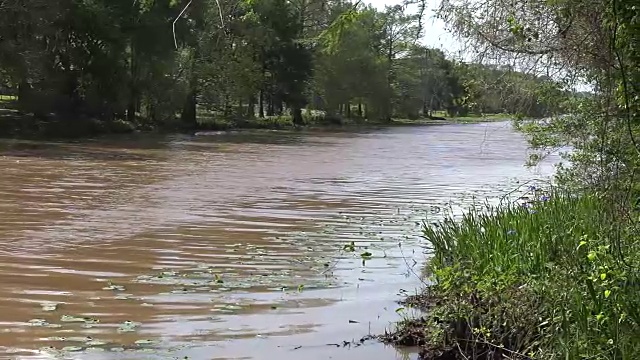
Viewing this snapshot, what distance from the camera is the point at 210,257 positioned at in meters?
9.55

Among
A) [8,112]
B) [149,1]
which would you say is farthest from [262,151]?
[149,1]

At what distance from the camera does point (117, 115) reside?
42875 mm

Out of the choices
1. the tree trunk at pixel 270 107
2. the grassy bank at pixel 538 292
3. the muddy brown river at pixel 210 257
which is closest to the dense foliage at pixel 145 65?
the tree trunk at pixel 270 107

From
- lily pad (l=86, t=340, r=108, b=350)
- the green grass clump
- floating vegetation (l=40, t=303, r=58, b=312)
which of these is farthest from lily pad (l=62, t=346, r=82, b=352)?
the green grass clump

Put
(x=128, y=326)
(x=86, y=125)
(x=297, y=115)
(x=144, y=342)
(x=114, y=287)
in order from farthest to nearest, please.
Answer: (x=297, y=115) < (x=86, y=125) < (x=114, y=287) < (x=128, y=326) < (x=144, y=342)

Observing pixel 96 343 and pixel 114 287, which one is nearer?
pixel 96 343

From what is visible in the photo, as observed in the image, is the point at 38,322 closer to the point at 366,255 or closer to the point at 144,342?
the point at 144,342

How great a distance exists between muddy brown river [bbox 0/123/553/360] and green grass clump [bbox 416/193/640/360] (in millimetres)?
619

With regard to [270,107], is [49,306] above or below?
below

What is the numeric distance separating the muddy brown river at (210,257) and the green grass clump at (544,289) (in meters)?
0.62

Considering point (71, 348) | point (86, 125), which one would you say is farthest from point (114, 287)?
point (86, 125)

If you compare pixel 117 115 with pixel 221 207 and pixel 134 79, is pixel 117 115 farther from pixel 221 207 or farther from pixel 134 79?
pixel 221 207

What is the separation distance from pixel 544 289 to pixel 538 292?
0.04m

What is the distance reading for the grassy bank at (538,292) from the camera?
439cm
